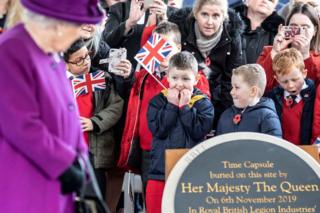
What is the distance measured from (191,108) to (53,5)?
6.40ft

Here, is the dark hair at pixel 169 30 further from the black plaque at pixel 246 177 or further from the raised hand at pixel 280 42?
the black plaque at pixel 246 177

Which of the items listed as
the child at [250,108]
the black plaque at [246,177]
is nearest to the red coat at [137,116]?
the child at [250,108]

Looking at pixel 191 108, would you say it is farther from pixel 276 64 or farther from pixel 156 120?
pixel 276 64

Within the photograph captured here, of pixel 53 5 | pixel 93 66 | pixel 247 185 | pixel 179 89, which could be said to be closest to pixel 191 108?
pixel 179 89

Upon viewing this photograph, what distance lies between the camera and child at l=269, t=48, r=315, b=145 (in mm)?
4637

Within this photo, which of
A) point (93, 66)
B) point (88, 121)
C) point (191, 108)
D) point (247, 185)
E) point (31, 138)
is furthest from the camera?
point (93, 66)

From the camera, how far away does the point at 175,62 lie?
4520 millimetres

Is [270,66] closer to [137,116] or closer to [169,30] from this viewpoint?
[169,30]

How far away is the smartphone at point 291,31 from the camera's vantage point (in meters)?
4.92

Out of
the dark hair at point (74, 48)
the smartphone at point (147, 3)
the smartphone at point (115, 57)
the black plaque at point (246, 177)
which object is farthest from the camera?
the smartphone at point (147, 3)

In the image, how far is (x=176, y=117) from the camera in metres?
4.47

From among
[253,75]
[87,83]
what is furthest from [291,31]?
[87,83]

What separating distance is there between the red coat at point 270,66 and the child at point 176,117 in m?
0.62

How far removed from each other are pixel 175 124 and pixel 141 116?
1.42ft
